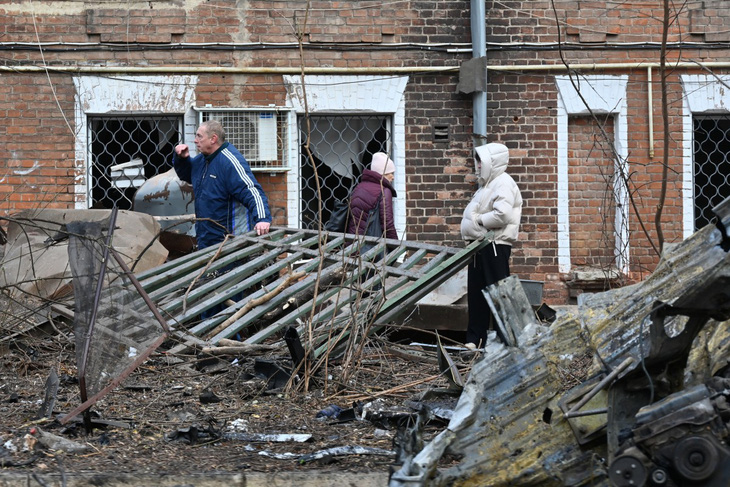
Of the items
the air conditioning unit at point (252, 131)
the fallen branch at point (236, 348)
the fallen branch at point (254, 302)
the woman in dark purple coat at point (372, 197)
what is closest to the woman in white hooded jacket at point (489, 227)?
the woman in dark purple coat at point (372, 197)

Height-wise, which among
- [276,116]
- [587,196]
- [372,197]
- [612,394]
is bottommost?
Result: [612,394]

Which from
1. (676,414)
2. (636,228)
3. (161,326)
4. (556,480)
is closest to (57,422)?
(161,326)

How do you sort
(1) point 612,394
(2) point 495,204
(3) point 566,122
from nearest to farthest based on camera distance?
(1) point 612,394
(2) point 495,204
(3) point 566,122

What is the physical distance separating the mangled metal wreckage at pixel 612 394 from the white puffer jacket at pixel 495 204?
176 inches

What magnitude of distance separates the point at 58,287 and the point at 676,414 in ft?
18.4

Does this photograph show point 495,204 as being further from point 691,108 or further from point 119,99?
point 119,99

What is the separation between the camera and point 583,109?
35.5 ft

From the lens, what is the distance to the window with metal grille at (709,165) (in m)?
11.3

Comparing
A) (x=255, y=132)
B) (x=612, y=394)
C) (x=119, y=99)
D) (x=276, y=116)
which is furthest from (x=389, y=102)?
(x=612, y=394)

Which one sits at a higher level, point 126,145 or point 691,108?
point 691,108

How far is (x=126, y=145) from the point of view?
10.9 metres

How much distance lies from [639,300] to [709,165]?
341 inches

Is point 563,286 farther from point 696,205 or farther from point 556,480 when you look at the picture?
point 556,480

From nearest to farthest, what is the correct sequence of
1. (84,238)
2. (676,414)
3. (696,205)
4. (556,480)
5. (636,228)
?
(676,414), (556,480), (84,238), (636,228), (696,205)
